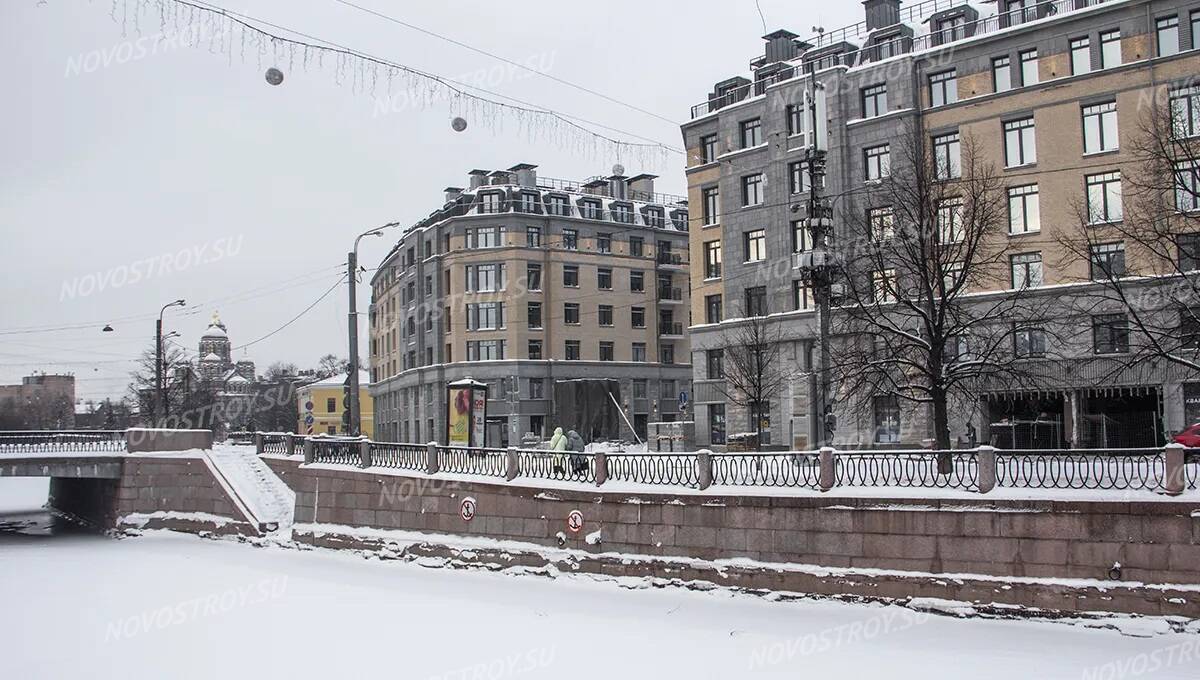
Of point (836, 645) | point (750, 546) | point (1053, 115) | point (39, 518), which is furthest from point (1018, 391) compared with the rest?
point (39, 518)

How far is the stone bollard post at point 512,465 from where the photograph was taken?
82.2 ft

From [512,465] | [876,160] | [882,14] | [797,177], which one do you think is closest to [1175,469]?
[512,465]

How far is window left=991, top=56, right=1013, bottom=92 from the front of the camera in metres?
35.9

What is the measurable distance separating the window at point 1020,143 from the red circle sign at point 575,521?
22.6 metres

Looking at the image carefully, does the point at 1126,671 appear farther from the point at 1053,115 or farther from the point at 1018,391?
the point at 1053,115

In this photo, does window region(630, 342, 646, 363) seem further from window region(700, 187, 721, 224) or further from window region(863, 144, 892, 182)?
window region(863, 144, 892, 182)

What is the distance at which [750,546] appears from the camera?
20.8 metres

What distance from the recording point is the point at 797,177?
41.6 m

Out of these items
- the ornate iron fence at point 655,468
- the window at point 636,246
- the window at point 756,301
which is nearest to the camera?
the ornate iron fence at point 655,468

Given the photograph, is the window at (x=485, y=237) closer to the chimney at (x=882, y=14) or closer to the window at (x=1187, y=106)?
the chimney at (x=882, y=14)

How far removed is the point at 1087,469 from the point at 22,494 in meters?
66.2

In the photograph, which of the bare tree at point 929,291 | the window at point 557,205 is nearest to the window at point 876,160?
the bare tree at point 929,291

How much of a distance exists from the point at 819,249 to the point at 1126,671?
9.17 metres

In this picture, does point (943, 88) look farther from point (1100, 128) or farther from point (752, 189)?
point (752, 189)
